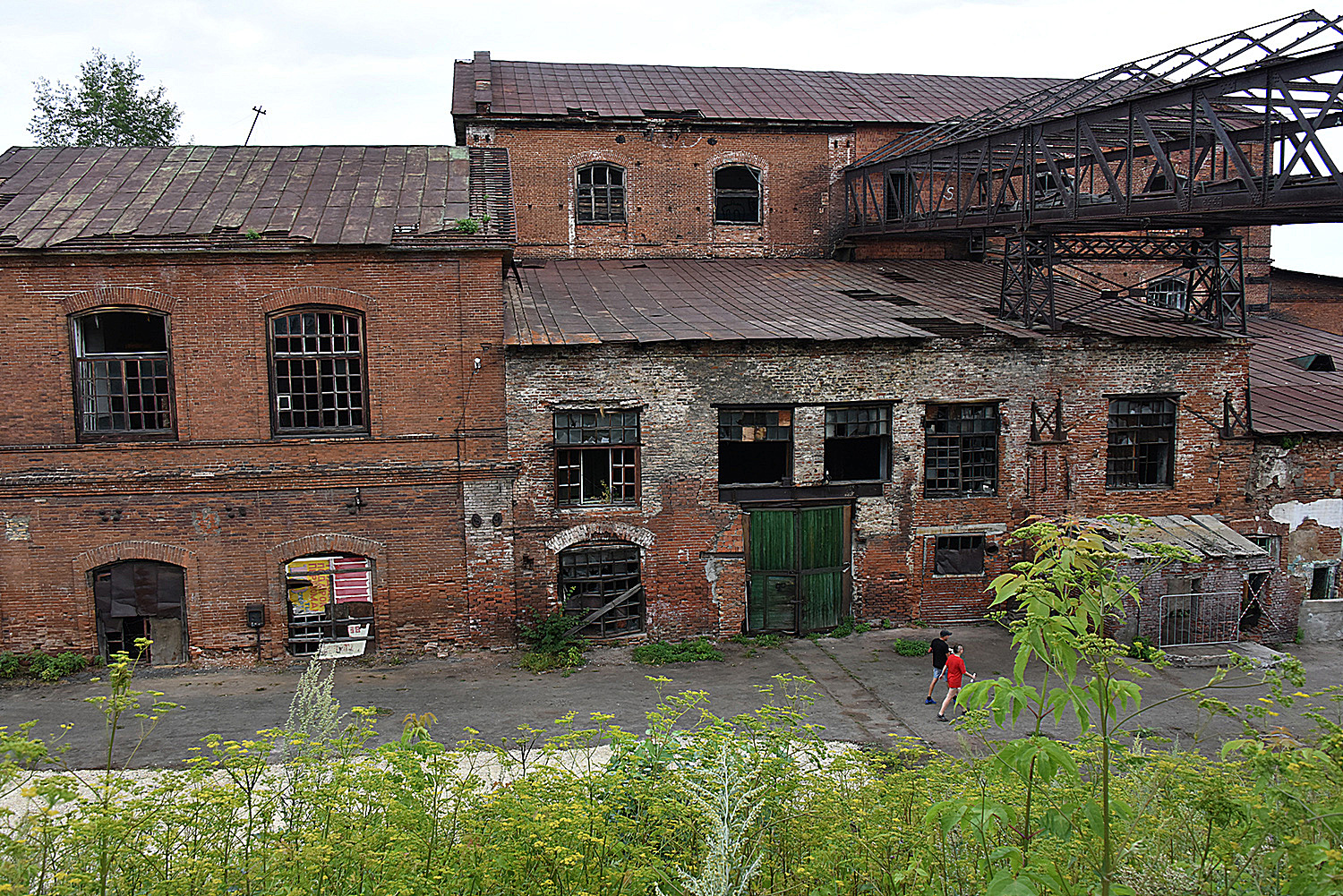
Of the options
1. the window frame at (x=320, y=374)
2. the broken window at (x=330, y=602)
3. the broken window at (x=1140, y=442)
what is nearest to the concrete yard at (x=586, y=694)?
the broken window at (x=330, y=602)

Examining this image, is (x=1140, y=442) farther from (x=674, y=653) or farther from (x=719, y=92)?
(x=719, y=92)

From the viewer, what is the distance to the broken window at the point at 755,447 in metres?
15.3

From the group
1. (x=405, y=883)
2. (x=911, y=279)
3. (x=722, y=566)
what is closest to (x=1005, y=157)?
(x=911, y=279)

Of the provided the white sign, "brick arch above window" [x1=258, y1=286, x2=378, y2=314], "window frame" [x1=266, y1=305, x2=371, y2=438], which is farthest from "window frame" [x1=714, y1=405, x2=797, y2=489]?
the white sign

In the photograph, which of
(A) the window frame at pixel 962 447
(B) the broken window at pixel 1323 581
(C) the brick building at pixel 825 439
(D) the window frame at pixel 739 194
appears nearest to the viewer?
(C) the brick building at pixel 825 439

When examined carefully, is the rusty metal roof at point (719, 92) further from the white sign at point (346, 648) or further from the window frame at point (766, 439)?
the white sign at point (346, 648)

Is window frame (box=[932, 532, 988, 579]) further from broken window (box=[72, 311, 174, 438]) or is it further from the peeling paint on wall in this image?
broken window (box=[72, 311, 174, 438])

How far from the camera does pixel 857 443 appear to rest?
628 inches

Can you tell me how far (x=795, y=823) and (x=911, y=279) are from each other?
15.2 meters

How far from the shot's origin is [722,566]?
50.4ft

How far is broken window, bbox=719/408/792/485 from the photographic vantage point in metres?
15.3

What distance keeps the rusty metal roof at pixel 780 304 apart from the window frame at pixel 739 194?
4.66 feet

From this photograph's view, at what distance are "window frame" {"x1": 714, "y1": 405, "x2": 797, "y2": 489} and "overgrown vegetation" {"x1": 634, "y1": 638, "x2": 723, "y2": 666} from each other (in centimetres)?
275

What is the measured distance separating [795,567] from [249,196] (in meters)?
11.3
